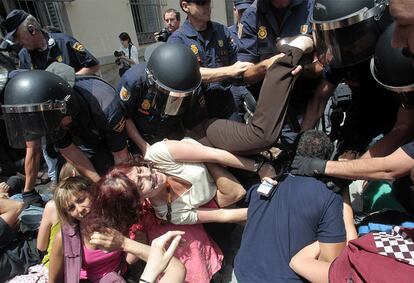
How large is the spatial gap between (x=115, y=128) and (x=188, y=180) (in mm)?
608

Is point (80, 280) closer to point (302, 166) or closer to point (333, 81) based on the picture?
point (302, 166)

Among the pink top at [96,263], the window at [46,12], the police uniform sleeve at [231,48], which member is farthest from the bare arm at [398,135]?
the window at [46,12]

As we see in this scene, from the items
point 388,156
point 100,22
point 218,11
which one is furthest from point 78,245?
point 218,11

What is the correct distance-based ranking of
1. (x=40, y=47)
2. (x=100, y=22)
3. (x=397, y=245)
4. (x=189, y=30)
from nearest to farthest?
(x=397, y=245)
(x=189, y=30)
(x=40, y=47)
(x=100, y=22)

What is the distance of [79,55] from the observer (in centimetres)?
328

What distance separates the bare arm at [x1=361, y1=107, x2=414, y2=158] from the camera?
1.69 metres

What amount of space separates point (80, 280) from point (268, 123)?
1462 millimetres

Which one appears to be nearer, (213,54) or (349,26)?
(349,26)

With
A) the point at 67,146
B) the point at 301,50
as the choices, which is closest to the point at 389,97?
the point at 301,50

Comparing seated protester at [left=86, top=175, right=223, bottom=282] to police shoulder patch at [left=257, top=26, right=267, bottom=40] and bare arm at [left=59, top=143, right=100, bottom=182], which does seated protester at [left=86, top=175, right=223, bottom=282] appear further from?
police shoulder patch at [left=257, top=26, right=267, bottom=40]

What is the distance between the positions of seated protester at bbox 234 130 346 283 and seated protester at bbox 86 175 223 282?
26cm

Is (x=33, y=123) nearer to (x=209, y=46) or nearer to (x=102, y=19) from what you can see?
(x=209, y=46)

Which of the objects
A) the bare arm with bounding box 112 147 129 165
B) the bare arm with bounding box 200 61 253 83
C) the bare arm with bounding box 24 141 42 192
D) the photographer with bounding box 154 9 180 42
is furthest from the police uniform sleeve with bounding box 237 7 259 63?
the photographer with bounding box 154 9 180 42

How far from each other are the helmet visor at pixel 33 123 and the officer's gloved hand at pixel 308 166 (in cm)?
133
